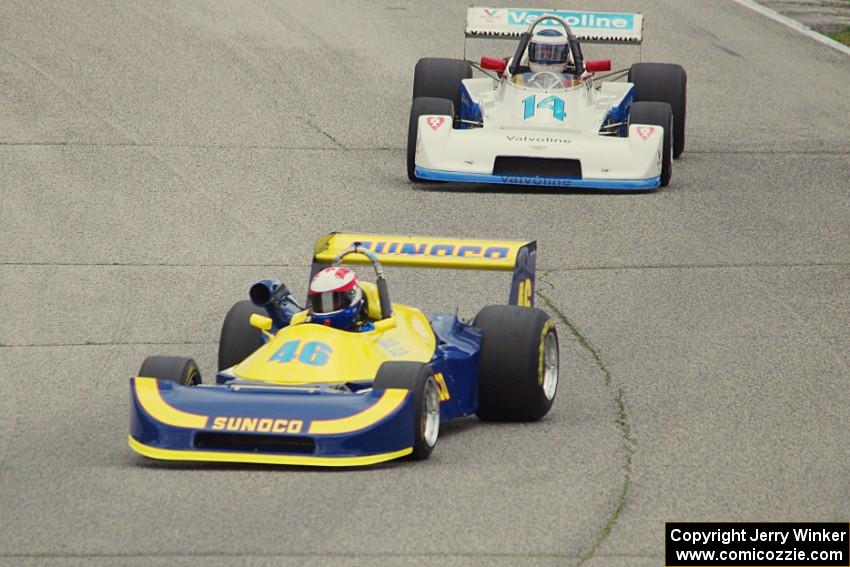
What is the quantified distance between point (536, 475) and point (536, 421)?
3.87ft

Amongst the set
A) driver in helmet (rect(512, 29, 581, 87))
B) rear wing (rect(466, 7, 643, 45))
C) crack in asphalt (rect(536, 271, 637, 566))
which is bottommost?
crack in asphalt (rect(536, 271, 637, 566))

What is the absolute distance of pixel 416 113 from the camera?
52.4 feet

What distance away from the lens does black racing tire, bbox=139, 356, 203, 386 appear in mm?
8633

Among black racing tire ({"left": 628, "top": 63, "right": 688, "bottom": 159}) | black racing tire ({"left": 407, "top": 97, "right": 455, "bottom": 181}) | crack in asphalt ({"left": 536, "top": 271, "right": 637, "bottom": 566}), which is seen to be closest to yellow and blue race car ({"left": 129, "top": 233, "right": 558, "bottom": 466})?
crack in asphalt ({"left": 536, "top": 271, "right": 637, "bottom": 566})

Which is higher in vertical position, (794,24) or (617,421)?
(794,24)

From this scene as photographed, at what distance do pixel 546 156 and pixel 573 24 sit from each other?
2.59 metres

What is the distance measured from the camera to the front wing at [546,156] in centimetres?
1540

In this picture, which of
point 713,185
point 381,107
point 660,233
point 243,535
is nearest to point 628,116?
point 713,185

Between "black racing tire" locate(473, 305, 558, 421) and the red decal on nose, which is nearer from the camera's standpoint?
"black racing tire" locate(473, 305, 558, 421)

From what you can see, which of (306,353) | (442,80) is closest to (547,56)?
(442,80)

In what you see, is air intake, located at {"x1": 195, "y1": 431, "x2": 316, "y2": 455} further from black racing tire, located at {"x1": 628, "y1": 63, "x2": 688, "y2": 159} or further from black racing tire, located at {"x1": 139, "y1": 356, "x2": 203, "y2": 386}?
black racing tire, located at {"x1": 628, "y1": 63, "x2": 688, "y2": 159}

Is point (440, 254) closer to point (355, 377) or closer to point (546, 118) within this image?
point (355, 377)

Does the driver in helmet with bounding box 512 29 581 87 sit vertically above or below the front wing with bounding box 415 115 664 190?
above

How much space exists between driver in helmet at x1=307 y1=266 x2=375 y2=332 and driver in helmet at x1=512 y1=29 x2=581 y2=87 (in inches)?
308
